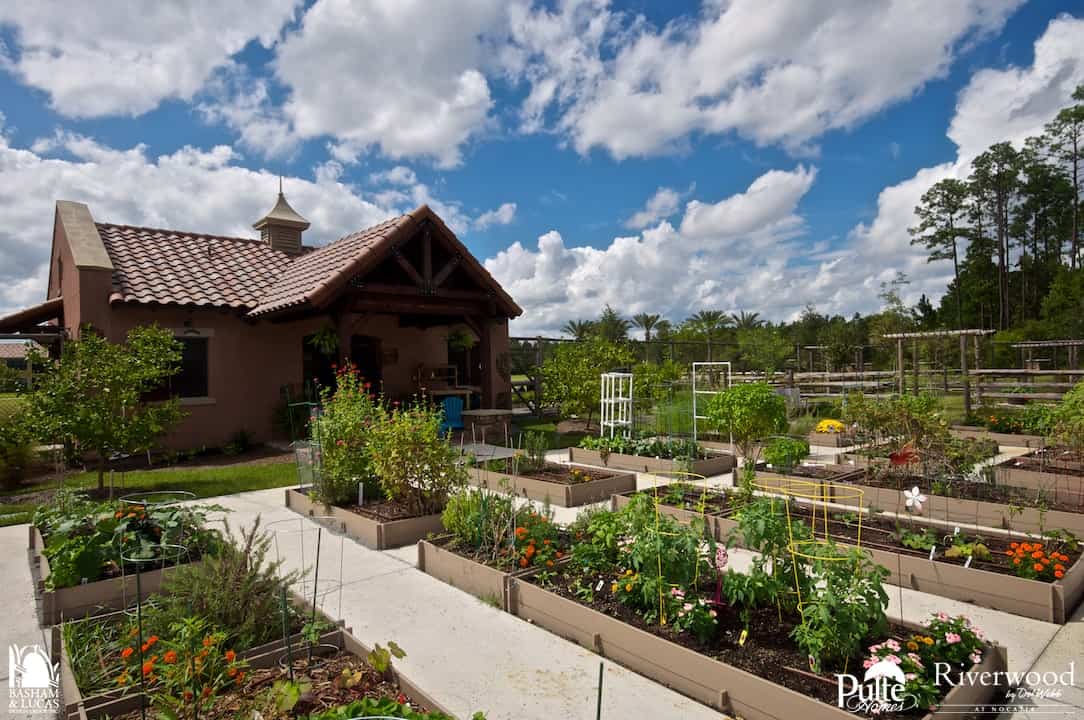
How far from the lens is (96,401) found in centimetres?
782

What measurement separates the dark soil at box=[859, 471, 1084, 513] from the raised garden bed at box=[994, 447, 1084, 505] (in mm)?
183

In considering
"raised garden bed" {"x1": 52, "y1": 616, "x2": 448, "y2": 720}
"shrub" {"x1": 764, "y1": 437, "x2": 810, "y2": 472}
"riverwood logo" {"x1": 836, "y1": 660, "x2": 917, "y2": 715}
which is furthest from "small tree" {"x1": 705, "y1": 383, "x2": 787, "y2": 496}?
"raised garden bed" {"x1": 52, "y1": 616, "x2": 448, "y2": 720}

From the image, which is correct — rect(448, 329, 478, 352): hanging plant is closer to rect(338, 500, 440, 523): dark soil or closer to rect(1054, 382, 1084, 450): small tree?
rect(338, 500, 440, 523): dark soil

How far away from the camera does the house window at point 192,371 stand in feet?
38.6

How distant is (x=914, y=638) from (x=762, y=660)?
770mm

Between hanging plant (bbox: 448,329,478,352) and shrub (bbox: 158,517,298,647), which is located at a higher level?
hanging plant (bbox: 448,329,478,352)

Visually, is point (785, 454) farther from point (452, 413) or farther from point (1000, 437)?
point (452, 413)

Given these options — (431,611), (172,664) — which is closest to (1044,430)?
(431,611)

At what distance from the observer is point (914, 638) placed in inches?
122

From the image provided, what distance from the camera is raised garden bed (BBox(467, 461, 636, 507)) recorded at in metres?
7.55

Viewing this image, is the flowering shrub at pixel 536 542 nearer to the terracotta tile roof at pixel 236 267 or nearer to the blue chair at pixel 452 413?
the terracotta tile roof at pixel 236 267

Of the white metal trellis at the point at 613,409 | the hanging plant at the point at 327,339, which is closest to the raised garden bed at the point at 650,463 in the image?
the white metal trellis at the point at 613,409

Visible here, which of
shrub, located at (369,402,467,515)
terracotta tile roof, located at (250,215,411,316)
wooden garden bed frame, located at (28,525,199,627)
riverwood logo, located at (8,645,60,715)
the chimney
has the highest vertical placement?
the chimney

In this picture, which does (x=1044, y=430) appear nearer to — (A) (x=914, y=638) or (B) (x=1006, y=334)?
(A) (x=914, y=638)
